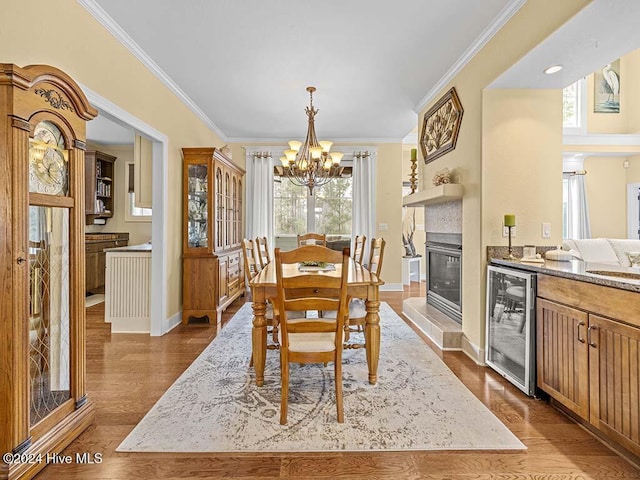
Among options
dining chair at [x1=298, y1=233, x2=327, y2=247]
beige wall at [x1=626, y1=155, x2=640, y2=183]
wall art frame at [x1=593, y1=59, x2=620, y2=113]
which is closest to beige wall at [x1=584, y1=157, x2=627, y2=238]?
beige wall at [x1=626, y1=155, x2=640, y2=183]

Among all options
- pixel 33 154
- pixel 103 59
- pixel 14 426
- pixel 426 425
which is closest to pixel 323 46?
pixel 103 59

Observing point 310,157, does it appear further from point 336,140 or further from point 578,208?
point 578,208

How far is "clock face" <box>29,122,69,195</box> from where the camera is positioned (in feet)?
5.50

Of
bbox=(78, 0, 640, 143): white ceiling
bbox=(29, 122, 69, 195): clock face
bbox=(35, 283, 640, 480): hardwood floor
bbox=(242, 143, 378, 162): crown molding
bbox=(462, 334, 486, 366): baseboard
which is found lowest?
bbox=(35, 283, 640, 480): hardwood floor

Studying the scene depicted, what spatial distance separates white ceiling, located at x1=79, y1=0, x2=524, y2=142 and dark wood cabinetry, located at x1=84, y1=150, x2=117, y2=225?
2.62 metres

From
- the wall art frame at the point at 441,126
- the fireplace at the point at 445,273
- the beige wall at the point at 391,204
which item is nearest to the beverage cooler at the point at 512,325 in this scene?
the fireplace at the point at 445,273

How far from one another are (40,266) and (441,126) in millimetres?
3822

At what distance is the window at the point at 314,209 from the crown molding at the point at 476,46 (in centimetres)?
257

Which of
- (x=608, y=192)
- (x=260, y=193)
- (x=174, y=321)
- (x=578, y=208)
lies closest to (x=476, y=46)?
(x=260, y=193)

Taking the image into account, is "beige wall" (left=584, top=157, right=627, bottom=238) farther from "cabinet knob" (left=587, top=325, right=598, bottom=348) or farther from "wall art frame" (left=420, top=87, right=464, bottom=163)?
"cabinet knob" (left=587, top=325, right=598, bottom=348)

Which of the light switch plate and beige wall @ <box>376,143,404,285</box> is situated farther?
beige wall @ <box>376,143,404,285</box>

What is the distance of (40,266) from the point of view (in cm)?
176

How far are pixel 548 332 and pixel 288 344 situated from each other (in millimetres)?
1702

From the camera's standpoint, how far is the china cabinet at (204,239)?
13.8 feet
